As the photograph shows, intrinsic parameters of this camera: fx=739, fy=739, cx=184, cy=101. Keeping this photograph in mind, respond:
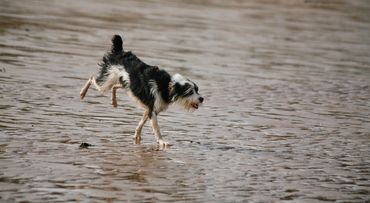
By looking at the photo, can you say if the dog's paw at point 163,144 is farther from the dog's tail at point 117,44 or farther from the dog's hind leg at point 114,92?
the dog's tail at point 117,44

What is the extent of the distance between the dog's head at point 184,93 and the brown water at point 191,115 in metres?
0.56

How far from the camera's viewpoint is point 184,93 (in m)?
9.91

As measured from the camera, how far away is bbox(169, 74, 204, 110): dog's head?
9906 millimetres

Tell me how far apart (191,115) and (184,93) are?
1.92m

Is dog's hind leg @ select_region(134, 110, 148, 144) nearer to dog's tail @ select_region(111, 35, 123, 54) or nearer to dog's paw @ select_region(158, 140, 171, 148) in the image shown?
dog's paw @ select_region(158, 140, 171, 148)

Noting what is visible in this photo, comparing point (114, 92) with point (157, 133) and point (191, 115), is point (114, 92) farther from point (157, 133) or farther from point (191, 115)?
point (157, 133)

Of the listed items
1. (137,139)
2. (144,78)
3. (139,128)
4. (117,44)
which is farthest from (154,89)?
(117,44)

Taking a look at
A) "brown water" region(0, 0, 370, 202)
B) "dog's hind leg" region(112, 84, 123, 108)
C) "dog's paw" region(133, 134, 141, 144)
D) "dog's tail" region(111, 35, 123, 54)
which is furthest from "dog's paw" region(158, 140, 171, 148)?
"dog's tail" region(111, 35, 123, 54)

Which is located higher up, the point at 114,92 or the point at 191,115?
the point at 114,92

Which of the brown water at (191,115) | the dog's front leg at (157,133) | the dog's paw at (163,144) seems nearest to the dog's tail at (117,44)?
the brown water at (191,115)

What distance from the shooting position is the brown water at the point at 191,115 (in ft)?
26.1

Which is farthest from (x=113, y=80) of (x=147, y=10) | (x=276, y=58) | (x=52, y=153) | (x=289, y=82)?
(x=147, y=10)

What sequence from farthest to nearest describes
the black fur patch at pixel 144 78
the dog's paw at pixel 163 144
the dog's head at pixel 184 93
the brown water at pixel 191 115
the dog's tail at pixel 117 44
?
the dog's tail at pixel 117 44 → the black fur patch at pixel 144 78 → the dog's head at pixel 184 93 → the dog's paw at pixel 163 144 → the brown water at pixel 191 115

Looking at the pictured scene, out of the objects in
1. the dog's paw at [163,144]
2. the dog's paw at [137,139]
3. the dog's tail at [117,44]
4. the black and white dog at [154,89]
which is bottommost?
the dog's paw at [137,139]
